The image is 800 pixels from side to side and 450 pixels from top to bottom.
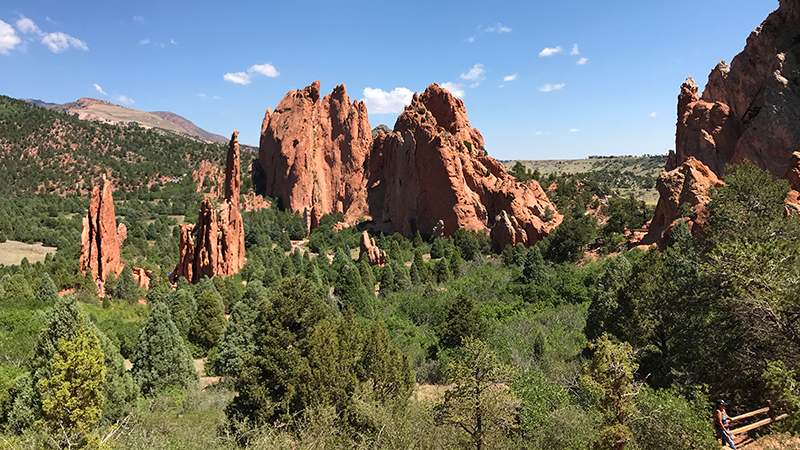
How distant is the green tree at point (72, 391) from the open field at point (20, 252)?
6031 cm

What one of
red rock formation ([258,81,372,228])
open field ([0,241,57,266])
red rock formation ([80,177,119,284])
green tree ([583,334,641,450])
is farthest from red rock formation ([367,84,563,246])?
open field ([0,241,57,266])

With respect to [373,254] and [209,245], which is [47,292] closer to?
[209,245]

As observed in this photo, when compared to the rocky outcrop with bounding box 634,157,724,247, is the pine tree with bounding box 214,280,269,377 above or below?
below

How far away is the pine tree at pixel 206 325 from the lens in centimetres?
3309

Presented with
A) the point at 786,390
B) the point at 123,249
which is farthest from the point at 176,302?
the point at 786,390

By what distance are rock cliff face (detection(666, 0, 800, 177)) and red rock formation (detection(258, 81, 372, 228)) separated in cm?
5893

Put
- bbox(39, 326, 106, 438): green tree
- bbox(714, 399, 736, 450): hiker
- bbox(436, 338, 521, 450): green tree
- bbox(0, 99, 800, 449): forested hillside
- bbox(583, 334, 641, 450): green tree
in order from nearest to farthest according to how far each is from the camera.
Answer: bbox(583, 334, 641, 450): green tree < bbox(714, 399, 736, 450): hiker < bbox(0, 99, 800, 449): forested hillside < bbox(436, 338, 521, 450): green tree < bbox(39, 326, 106, 438): green tree

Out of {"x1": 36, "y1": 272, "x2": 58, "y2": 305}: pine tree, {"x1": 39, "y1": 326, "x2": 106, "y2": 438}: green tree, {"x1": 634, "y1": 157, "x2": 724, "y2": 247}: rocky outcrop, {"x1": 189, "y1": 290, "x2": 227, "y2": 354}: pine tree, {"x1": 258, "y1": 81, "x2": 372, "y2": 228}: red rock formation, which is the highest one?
{"x1": 258, "y1": 81, "x2": 372, "y2": 228}: red rock formation

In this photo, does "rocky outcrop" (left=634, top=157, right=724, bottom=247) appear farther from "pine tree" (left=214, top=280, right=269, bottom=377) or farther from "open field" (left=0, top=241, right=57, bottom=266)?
"open field" (left=0, top=241, right=57, bottom=266)

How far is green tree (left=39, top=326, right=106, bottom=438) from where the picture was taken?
1304 cm

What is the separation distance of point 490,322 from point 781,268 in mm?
24397

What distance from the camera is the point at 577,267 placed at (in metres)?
48.9

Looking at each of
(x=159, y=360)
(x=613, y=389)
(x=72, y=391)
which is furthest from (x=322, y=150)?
(x=613, y=389)

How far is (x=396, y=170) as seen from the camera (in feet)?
263
